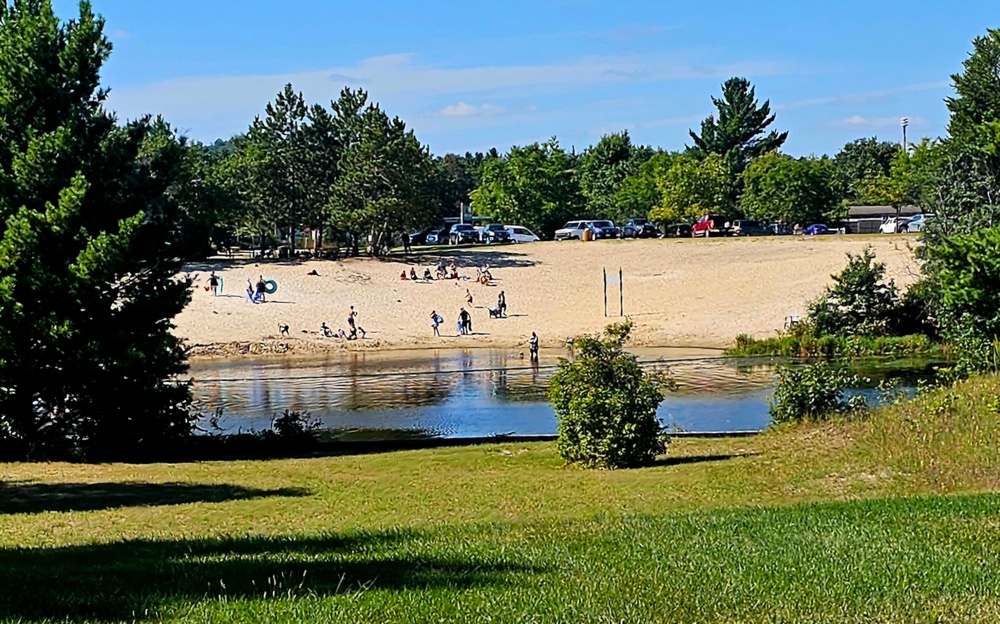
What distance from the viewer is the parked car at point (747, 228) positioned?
94.8 meters

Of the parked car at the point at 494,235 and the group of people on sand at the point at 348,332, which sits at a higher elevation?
the parked car at the point at 494,235

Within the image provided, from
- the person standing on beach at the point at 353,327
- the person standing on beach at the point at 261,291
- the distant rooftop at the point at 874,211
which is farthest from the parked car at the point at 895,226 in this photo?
the person standing on beach at the point at 261,291

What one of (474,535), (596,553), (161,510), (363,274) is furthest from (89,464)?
(363,274)

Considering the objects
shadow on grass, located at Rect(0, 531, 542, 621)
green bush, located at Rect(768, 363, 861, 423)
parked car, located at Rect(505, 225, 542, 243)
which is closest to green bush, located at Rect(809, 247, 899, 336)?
green bush, located at Rect(768, 363, 861, 423)

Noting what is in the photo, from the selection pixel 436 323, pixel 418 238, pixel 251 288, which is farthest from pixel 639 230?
pixel 436 323

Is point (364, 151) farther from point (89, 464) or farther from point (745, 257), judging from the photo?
point (89, 464)

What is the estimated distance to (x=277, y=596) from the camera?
743 cm

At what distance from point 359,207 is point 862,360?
124 ft

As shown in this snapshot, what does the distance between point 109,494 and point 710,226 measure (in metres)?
79.6

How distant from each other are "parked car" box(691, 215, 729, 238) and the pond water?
146 ft

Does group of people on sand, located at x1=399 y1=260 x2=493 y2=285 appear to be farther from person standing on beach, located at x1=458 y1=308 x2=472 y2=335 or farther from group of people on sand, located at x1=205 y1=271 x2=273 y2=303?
person standing on beach, located at x1=458 y1=308 x2=472 y2=335

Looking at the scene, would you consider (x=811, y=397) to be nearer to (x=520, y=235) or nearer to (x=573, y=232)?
(x=520, y=235)

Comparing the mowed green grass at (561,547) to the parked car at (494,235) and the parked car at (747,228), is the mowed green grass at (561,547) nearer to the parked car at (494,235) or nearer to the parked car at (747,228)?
the parked car at (494,235)

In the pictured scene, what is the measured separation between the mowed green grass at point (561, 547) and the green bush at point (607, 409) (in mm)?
2331
